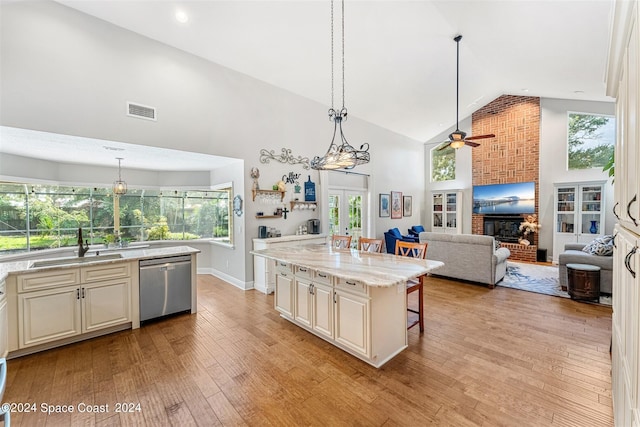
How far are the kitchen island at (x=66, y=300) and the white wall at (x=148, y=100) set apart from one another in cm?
167

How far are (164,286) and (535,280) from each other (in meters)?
6.73

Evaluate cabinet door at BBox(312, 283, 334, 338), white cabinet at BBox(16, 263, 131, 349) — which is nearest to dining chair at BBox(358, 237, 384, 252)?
cabinet door at BBox(312, 283, 334, 338)

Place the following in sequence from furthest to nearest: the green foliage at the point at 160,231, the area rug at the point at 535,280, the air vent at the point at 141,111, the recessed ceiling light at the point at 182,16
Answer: the green foliage at the point at 160,231 < the area rug at the point at 535,280 < the air vent at the point at 141,111 < the recessed ceiling light at the point at 182,16

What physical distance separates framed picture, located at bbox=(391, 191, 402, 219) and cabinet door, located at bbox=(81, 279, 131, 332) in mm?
6874

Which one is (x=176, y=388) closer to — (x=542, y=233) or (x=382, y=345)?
(x=382, y=345)

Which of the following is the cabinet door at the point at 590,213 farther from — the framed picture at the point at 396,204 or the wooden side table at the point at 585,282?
the framed picture at the point at 396,204

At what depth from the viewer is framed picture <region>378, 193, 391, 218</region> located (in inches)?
309

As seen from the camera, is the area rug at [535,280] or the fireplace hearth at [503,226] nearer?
the area rug at [535,280]

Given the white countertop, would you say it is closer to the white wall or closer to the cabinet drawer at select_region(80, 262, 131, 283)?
the white wall

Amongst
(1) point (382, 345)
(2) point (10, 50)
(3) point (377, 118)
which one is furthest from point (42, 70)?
(3) point (377, 118)

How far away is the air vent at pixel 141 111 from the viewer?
3684mm

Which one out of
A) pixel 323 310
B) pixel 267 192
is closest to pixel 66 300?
pixel 323 310

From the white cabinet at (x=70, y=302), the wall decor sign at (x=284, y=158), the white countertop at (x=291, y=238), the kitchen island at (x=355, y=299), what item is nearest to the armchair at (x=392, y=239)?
the white countertop at (x=291, y=238)

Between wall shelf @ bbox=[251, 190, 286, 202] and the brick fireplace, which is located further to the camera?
the brick fireplace
